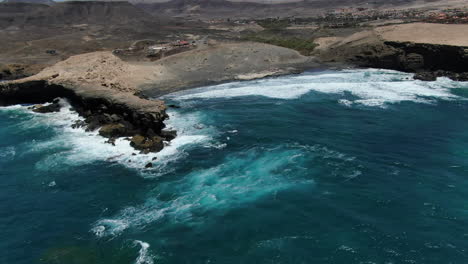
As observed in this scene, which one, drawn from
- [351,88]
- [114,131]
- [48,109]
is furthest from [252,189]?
[48,109]

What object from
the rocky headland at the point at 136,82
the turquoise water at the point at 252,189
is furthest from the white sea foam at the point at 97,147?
the rocky headland at the point at 136,82

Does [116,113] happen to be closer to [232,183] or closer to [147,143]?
[147,143]

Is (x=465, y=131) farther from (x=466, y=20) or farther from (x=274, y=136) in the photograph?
(x=466, y=20)

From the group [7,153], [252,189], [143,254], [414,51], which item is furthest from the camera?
[414,51]

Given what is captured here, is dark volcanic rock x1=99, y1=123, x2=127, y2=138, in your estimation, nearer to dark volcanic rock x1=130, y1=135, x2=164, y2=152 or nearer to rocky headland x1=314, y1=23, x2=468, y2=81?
dark volcanic rock x1=130, y1=135, x2=164, y2=152

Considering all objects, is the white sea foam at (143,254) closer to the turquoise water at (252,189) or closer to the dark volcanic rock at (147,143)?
the turquoise water at (252,189)

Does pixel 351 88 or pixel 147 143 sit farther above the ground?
pixel 351 88
